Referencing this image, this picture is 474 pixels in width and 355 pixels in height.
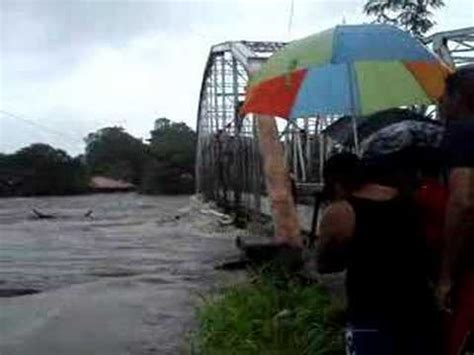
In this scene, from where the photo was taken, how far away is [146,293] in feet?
46.8

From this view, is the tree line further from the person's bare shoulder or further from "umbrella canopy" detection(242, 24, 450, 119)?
the person's bare shoulder

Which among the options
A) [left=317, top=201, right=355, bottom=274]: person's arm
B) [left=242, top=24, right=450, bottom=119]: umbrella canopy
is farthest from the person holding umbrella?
[left=242, top=24, right=450, bottom=119]: umbrella canopy

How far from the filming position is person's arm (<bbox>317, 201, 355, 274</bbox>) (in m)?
3.90

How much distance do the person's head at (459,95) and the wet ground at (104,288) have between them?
5548 millimetres

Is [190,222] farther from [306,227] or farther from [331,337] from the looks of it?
[331,337]

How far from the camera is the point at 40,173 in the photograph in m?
86.1

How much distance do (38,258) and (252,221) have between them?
801 centimetres

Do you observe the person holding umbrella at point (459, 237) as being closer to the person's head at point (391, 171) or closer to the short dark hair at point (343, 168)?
the person's head at point (391, 171)

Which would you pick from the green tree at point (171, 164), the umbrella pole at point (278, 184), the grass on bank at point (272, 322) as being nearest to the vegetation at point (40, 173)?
the green tree at point (171, 164)

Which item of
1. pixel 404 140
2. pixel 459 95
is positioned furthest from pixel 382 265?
pixel 459 95

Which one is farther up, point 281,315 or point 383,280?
point 383,280

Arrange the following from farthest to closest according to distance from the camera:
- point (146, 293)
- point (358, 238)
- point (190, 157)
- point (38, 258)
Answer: point (190, 157), point (38, 258), point (146, 293), point (358, 238)

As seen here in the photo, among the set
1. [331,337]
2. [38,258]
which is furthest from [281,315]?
[38,258]

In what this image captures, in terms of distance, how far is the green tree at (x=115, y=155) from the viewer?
9469 centimetres
